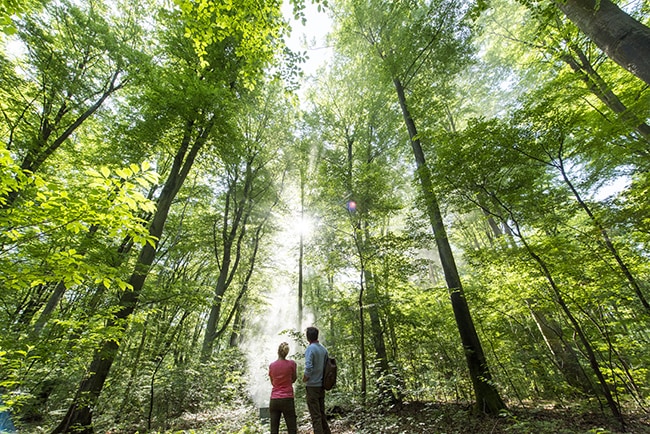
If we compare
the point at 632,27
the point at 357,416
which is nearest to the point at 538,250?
the point at 632,27

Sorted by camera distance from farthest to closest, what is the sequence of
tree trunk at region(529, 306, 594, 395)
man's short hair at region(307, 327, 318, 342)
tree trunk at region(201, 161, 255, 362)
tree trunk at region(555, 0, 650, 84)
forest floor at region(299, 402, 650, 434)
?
tree trunk at region(201, 161, 255, 362)
tree trunk at region(529, 306, 594, 395)
man's short hair at region(307, 327, 318, 342)
forest floor at region(299, 402, 650, 434)
tree trunk at region(555, 0, 650, 84)

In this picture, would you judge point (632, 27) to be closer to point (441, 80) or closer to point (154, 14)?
point (441, 80)

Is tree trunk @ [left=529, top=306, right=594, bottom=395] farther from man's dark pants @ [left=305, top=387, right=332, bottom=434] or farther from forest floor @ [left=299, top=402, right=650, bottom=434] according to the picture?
man's dark pants @ [left=305, top=387, right=332, bottom=434]

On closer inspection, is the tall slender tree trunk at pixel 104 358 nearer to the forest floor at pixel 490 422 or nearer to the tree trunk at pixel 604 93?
the forest floor at pixel 490 422

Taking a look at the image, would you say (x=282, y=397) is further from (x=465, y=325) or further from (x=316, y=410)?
(x=465, y=325)

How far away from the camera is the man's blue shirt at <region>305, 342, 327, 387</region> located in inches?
159

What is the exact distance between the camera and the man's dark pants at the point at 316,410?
12.9 ft

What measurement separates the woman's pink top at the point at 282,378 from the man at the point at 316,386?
24cm

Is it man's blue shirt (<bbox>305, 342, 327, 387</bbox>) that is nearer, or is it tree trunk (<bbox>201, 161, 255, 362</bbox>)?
man's blue shirt (<bbox>305, 342, 327, 387</bbox>)

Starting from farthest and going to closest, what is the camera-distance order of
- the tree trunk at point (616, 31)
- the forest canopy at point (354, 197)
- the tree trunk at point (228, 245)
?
the tree trunk at point (228, 245)
the forest canopy at point (354, 197)
the tree trunk at point (616, 31)

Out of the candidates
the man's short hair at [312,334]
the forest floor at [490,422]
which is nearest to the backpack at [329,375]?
the man's short hair at [312,334]

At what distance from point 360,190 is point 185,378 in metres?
7.60

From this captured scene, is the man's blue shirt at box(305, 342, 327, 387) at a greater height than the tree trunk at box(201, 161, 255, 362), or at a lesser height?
lesser

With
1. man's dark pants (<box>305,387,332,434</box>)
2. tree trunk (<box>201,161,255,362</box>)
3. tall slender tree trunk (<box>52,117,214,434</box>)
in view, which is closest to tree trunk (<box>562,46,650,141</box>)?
man's dark pants (<box>305,387,332,434</box>)
